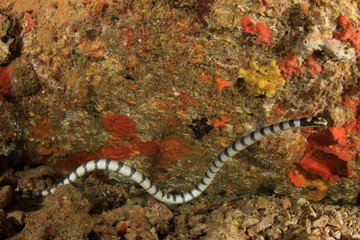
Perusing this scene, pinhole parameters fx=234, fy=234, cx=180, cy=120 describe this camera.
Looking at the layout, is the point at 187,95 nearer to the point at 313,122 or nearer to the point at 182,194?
the point at 313,122

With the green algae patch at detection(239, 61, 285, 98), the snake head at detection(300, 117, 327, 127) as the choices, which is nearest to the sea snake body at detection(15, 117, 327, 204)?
the snake head at detection(300, 117, 327, 127)

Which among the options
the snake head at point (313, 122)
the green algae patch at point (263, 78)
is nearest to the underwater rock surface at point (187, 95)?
the green algae patch at point (263, 78)

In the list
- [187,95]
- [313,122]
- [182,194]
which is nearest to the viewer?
[313,122]

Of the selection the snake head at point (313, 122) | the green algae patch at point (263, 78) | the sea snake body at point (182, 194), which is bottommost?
the sea snake body at point (182, 194)

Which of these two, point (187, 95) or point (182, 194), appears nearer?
point (187, 95)

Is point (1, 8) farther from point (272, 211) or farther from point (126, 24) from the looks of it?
point (272, 211)

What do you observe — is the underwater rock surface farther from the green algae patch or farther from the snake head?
the snake head

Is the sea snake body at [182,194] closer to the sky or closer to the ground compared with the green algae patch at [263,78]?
closer to the ground

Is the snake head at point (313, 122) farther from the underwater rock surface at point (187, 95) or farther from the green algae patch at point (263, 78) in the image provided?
the green algae patch at point (263, 78)

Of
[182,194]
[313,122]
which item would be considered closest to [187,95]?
[313,122]
